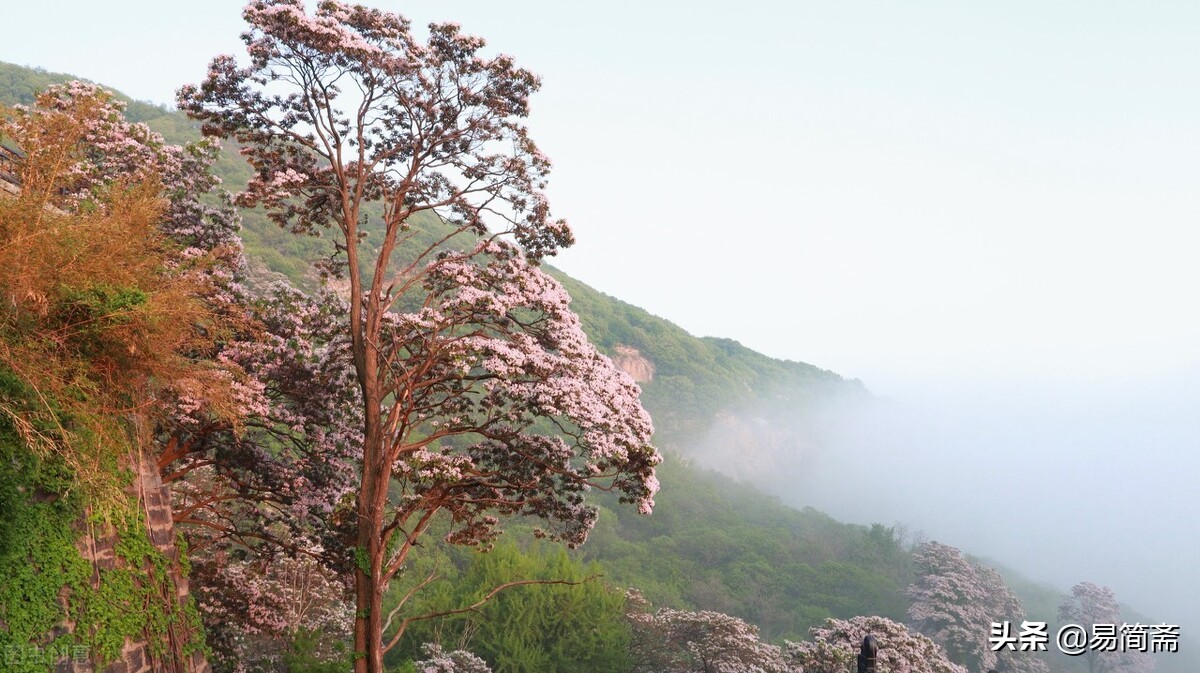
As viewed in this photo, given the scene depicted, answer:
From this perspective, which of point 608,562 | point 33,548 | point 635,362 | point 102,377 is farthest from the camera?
point 635,362

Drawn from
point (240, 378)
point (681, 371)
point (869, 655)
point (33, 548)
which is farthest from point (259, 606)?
point (681, 371)

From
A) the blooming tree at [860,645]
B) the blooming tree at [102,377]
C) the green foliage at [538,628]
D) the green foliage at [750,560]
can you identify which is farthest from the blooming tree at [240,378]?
the green foliage at [750,560]

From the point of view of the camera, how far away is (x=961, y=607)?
4384 cm

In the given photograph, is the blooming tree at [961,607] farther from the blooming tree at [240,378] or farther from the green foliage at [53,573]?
the green foliage at [53,573]

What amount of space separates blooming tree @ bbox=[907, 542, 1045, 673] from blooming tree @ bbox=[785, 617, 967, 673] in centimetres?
2013

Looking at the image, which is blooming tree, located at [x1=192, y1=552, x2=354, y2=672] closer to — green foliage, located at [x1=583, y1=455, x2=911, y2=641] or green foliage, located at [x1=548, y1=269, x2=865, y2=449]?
green foliage, located at [x1=583, y1=455, x2=911, y2=641]

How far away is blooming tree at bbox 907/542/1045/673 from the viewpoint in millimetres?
42500

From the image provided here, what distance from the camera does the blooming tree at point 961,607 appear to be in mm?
42500

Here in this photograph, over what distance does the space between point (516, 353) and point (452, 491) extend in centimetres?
273

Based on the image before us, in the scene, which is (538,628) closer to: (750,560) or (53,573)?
(53,573)

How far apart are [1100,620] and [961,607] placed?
968 centimetres

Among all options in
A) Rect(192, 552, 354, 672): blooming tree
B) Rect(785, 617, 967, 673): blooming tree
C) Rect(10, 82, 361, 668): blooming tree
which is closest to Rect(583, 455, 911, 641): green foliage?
Rect(785, 617, 967, 673): blooming tree

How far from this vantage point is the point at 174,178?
14.3 metres

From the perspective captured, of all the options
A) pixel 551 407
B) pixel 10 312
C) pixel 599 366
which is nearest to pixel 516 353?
pixel 551 407
